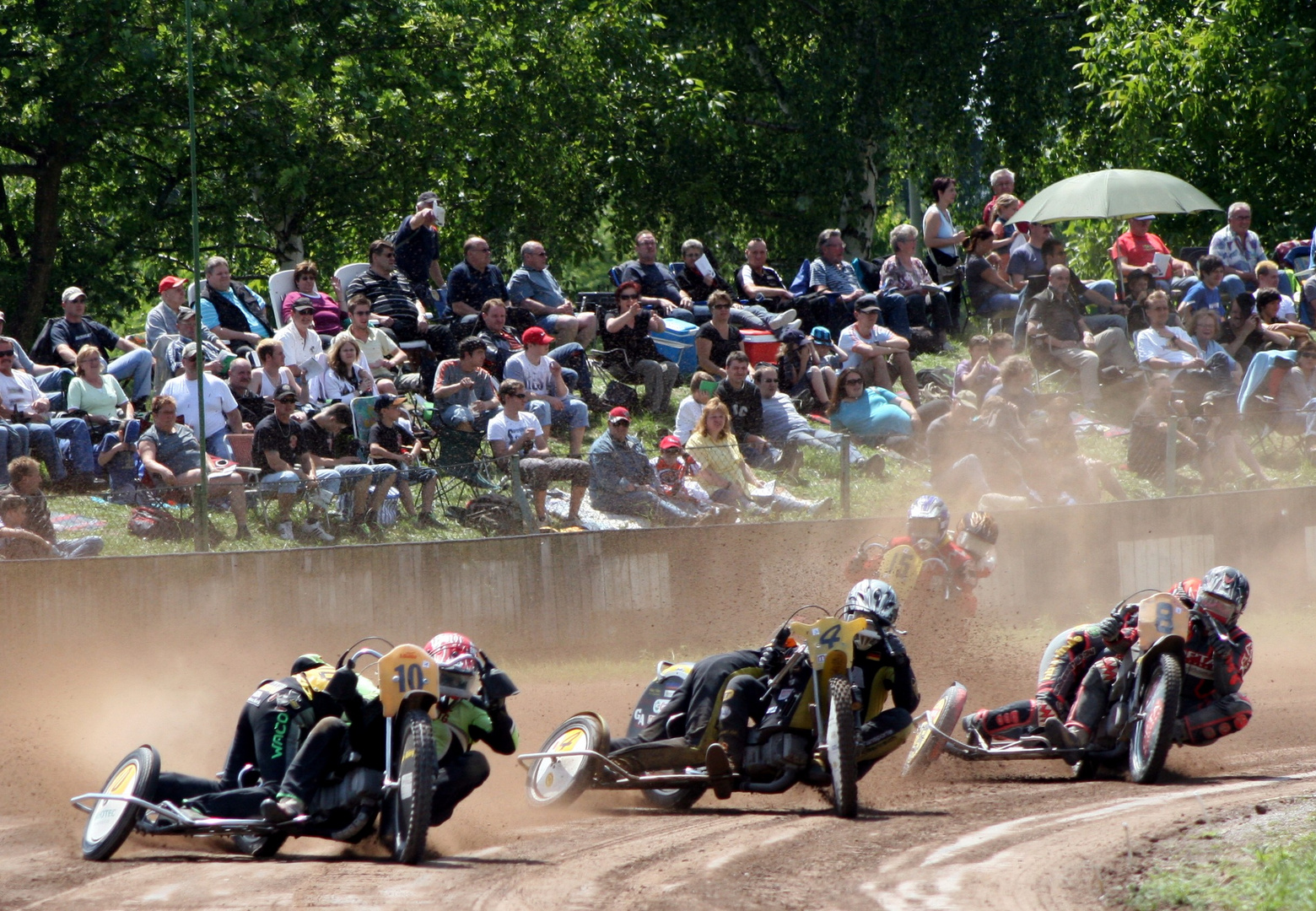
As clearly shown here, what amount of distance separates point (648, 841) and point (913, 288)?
1078 centimetres

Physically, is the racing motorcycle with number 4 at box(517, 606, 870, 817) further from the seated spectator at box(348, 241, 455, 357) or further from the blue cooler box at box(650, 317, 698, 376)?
the blue cooler box at box(650, 317, 698, 376)

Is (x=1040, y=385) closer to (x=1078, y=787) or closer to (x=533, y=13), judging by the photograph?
(x=1078, y=787)

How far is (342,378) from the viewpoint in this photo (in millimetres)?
13125

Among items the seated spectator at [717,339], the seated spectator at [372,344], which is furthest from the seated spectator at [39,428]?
the seated spectator at [717,339]

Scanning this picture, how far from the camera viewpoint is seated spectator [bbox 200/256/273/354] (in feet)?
46.3

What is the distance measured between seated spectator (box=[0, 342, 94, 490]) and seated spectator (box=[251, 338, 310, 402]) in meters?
1.41

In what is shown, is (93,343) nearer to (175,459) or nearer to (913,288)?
(175,459)

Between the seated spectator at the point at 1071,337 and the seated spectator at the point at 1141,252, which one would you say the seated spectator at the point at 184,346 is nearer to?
the seated spectator at the point at 1071,337

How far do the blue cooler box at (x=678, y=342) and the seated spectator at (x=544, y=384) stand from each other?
2.10 m

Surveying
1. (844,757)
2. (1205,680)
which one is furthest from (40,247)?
(1205,680)

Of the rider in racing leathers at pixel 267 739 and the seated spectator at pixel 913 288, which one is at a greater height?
the seated spectator at pixel 913 288

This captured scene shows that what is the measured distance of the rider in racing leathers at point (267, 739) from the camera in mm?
7727

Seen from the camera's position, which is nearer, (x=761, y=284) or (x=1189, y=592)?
(x=1189, y=592)

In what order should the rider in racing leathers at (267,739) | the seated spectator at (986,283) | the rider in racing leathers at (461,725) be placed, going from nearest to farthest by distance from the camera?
the rider in racing leathers at (267,739)
the rider in racing leathers at (461,725)
the seated spectator at (986,283)
